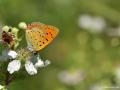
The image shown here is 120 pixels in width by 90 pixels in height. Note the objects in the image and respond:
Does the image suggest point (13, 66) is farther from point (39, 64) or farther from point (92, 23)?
point (92, 23)

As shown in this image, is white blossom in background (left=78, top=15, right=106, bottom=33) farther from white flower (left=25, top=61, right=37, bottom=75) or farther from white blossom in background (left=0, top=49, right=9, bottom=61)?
white blossom in background (left=0, top=49, right=9, bottom=61)

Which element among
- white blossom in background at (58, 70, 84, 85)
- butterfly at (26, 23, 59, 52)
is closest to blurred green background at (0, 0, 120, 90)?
white blossom in background at (58, 70, 84, 85)

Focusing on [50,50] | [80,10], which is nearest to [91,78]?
[50,50]

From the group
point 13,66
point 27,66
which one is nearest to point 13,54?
point 13,66

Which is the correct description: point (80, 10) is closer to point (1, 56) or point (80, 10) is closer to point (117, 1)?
point (117, 1)

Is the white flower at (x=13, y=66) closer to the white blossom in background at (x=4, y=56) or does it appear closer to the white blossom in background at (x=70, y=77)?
the white blossom in background at (x=4, y=56)

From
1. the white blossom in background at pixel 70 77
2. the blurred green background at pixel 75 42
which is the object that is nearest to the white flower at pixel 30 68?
the blurred green background at pixel 75 42
